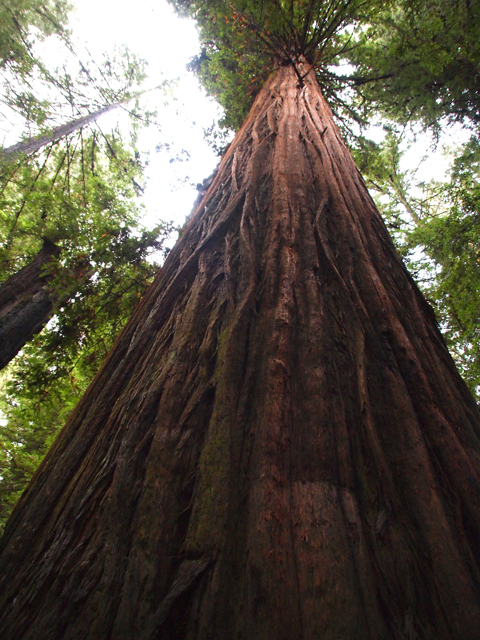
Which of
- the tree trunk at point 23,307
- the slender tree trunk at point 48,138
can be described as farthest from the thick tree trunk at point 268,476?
the slender tree trunk at point 48,138

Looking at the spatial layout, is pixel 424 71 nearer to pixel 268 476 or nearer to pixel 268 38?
pixel 268 38

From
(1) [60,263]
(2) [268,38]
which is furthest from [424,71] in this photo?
(1) [60,263]

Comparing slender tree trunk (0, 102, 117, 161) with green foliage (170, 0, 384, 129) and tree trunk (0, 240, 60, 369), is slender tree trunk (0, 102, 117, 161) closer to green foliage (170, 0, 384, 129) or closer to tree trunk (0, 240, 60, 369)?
tree trunk (0, 240, 60, 369)

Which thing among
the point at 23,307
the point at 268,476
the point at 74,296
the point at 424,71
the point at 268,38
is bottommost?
the point at 268,476

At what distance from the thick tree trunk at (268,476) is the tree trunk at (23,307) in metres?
4.44

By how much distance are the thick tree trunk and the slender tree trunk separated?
6.09 meters

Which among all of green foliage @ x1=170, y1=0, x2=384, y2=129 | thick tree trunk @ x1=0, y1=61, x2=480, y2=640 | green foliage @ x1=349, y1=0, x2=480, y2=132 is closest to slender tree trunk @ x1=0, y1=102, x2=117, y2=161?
green foliage @ x1=170, y1=0, x2=384, y2=129

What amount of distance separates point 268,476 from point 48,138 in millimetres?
8784

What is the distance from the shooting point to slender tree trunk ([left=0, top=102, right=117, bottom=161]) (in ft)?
20.2

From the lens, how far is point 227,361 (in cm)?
127

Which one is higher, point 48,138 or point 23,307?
point 48,138

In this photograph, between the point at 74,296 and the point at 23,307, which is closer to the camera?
the point at 74,296

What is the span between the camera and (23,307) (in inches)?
211

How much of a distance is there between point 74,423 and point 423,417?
162cm
